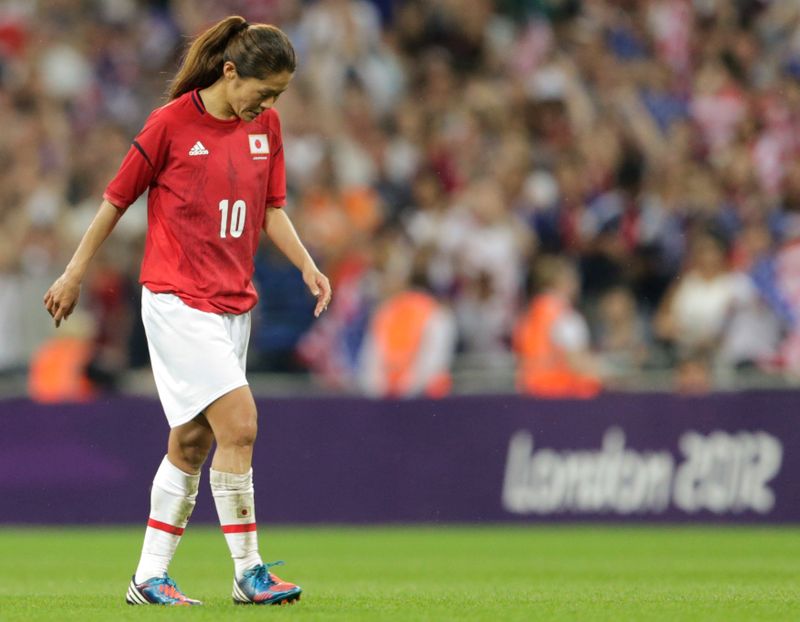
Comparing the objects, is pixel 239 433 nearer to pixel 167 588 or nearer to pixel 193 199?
pixel 167 588

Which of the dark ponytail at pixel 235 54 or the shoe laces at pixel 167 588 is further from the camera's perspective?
the shoe laces at pixel 167 588

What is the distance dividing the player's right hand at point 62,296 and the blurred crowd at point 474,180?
7.19 m

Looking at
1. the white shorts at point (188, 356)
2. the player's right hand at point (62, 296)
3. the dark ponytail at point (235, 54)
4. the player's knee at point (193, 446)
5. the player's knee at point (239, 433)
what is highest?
the dark ponytail at point (235, 54)

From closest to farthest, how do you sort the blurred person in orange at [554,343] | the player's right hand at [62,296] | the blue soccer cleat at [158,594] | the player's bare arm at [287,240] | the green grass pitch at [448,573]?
the player's right hand at [62,296]
the green grass pitch at [448,573]
the blue soccer cleat at [158,594]
the player's bare arm at [287,240]
the blurred person in orange at [554,343]

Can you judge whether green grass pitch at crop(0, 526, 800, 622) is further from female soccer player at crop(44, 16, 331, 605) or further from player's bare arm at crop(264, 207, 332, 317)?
player's bare arm at crop(264, 207, 332, 317)

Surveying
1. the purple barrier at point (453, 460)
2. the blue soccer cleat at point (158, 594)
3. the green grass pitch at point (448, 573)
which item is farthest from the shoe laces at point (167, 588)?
the purple barrier at point (453, 460)

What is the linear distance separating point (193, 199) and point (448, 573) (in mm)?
3540

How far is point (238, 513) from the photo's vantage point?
668cm

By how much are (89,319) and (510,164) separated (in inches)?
151

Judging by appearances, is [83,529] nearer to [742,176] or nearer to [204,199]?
[742,176]

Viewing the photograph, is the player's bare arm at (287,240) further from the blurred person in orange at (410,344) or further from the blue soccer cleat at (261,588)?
the blurred person in orange at (410,344)

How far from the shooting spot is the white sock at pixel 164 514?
6.87 m

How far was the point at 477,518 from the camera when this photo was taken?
44.4 feet

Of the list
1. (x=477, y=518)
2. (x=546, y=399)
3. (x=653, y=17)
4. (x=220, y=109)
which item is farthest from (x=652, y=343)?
(x=220, y=109)
